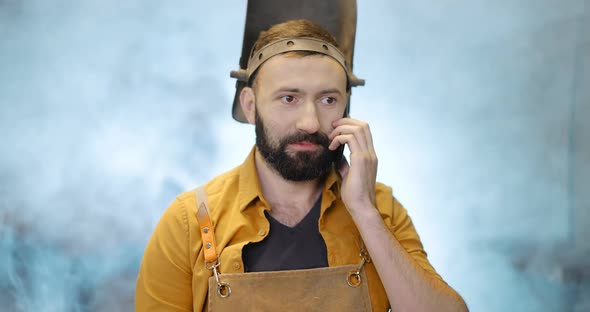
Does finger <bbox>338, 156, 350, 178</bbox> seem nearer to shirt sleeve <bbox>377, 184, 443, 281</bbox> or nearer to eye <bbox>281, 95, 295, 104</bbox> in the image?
shirt sleeve <bbox>377, 184, 443, 281</bbox>

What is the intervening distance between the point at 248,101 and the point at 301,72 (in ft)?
0.77

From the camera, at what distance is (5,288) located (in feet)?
8.28

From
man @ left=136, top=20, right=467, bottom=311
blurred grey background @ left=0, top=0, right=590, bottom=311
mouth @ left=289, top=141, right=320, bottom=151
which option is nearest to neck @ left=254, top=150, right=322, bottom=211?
man @ left=136, top=20, right=467, bottom=311

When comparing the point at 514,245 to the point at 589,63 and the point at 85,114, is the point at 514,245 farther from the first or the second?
the point at 85,114

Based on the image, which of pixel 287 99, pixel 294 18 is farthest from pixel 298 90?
pixel 294 18

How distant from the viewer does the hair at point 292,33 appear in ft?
6.45

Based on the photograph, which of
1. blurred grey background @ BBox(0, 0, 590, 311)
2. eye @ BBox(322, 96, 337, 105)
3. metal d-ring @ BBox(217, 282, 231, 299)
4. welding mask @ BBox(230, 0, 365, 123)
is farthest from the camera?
blurred grey background @ BBox(0, 0, 590, 311)

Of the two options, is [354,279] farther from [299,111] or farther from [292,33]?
[292,33]

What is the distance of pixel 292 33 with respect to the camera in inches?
77.5

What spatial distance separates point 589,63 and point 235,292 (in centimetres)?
211

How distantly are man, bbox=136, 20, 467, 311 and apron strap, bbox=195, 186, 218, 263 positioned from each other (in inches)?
0.6

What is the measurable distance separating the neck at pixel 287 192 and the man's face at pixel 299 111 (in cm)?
6

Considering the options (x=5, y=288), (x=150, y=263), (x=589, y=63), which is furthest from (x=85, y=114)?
(x=589, y=63)

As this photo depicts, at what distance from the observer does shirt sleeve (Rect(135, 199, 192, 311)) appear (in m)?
1.84
